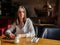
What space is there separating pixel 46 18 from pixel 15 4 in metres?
0.99

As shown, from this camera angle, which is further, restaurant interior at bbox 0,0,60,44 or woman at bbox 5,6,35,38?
restaurant interior at bbox 0,0,60,44

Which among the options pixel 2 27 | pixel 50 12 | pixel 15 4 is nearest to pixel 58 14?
pixel 50 12

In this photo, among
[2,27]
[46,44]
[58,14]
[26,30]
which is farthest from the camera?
[2,27]

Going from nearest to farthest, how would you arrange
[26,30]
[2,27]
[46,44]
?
[46,44], [26,30], [2,27]

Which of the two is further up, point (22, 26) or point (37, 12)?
point (37, 12)

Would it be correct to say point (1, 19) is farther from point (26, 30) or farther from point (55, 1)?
point (26, 30)

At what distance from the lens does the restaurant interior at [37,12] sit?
4.33 metres

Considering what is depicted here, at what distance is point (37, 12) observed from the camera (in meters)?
4.47

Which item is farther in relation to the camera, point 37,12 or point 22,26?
point 37,12

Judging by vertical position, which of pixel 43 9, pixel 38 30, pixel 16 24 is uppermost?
pixel 43 9

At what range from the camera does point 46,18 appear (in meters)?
4.41

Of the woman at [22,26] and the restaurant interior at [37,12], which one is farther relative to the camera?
the restaurant interior at [37,12]

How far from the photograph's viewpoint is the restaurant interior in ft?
14.2

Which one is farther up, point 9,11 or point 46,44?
point 9,11
